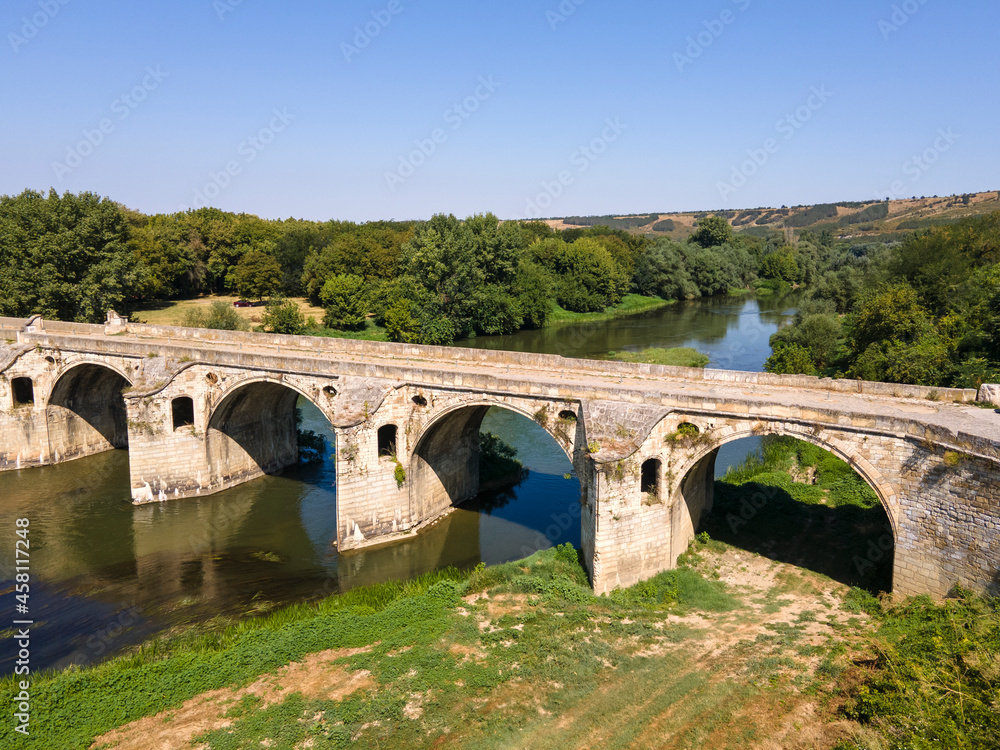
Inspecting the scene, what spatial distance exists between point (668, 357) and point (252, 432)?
2482cm

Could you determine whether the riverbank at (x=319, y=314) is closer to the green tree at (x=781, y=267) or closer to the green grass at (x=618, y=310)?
the green grass at (x=618, y=310)

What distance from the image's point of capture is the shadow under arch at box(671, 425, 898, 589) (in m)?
15.2

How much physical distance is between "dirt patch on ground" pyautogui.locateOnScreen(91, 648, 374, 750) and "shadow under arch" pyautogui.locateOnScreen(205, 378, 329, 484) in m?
11.0

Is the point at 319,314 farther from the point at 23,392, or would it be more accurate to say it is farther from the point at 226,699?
the point at 226,699

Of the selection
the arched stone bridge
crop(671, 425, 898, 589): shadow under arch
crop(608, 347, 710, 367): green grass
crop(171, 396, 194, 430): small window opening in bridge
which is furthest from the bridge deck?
crop(608, 347, 710, 367): green grass

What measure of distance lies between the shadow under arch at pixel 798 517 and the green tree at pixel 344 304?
3348 centimetres

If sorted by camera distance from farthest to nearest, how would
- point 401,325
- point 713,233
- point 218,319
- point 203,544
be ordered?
point 713,233
point 401,325
point 218,319
point 203,544

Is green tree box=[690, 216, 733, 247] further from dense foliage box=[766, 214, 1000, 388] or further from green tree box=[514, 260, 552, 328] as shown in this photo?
dense foliage box=[766, 214, 1000, 388]

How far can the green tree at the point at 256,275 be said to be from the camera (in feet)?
A: 183

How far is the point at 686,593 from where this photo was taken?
633 inches

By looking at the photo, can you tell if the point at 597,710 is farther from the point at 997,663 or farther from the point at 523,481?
the point at 523,481

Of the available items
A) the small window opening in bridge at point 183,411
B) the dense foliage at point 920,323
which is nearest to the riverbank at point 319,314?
the small window opening in bridge at point 183,411

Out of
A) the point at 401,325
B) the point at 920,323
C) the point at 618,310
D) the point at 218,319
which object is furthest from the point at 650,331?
the point at 218,319

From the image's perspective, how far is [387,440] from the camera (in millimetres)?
20766
